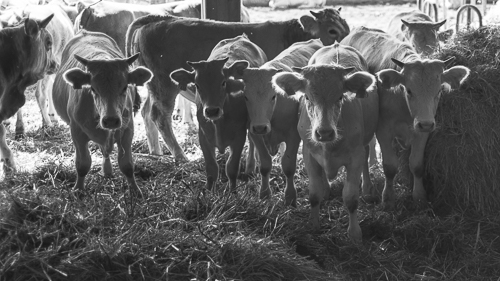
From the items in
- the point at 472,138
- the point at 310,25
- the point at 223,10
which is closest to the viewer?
the point at 472,138

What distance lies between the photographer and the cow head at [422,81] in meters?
6.10

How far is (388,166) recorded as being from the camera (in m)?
6.73

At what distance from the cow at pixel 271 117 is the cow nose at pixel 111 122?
116cm

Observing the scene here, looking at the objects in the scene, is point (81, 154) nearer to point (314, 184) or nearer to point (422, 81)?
point (314, 184)

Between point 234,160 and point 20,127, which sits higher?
point 234,160

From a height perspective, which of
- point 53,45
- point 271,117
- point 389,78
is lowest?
point 53,45

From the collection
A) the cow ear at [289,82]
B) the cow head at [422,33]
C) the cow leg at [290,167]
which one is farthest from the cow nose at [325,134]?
the cow head at [422,33]

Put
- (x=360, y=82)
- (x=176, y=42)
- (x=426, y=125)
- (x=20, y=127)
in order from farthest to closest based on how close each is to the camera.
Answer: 1. (x=20, y=127)
2. (x=176, y=42)
3. (x=426, y=125)
4. (x=360, y=82)

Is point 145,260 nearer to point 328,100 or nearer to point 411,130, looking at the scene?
point 328,100

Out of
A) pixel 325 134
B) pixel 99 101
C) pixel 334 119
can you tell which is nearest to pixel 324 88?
pixel 334 119

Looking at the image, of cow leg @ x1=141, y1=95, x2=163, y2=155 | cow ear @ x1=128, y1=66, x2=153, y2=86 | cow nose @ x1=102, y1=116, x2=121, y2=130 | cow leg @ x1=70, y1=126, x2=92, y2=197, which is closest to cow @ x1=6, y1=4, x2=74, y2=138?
cow leg @ x1=141, y1=95, x2=163, y2=155

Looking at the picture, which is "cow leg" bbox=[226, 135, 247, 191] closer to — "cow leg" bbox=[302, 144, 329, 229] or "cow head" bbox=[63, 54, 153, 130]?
"cow leg" bbox=[302, 144, 329, 229]

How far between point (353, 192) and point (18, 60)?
13.9 feet

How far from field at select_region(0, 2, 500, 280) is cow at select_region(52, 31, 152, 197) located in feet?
1.12
